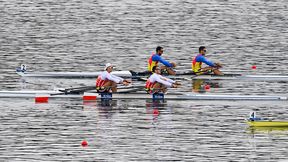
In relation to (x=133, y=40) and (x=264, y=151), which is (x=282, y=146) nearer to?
(x=264, y=151)

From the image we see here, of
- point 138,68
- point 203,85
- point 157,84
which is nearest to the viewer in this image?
point 157,84

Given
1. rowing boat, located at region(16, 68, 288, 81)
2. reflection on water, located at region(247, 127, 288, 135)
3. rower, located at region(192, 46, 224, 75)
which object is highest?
rower, located at region(192, 46, 224, 75)

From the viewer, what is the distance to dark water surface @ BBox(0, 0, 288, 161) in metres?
36.3

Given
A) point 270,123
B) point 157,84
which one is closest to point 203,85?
point 157,84

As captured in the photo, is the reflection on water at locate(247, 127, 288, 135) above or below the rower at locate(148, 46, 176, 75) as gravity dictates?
below

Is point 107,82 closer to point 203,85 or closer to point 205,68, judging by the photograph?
point 203,85

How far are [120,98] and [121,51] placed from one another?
19694mm

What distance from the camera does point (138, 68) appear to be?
5834cm

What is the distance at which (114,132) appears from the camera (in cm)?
3900

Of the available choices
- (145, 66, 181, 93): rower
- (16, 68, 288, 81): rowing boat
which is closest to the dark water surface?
(16, 68, 288, 81): rowing boat

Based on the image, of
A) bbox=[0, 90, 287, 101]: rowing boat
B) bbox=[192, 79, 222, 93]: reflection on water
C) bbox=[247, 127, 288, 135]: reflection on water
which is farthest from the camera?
bbox=[192, 79, 222, 93]: reflection on water

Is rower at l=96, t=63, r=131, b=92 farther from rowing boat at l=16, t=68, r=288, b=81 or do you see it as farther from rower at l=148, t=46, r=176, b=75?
rower at l=148, t=46, r=176, b=75

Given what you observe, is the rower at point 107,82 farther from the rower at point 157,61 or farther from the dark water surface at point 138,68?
the rower at point 157,61

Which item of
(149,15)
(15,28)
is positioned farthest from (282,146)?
(149,15)
